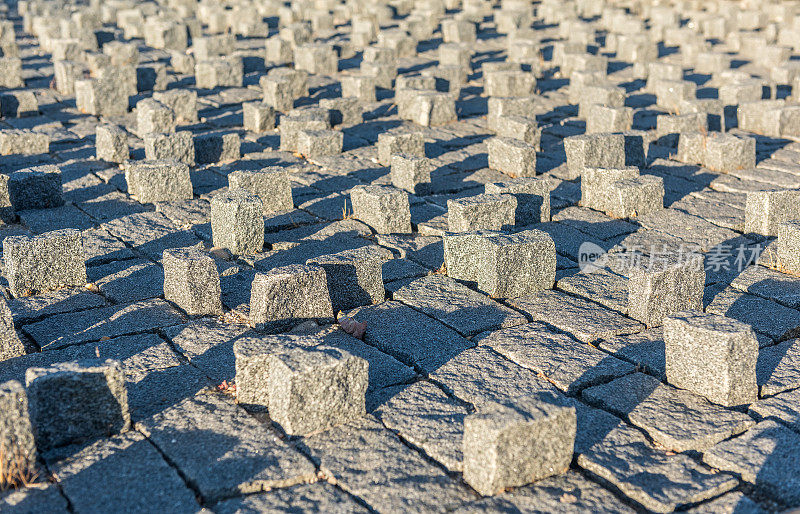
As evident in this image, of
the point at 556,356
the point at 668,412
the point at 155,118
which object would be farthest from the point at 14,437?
the point at 155,118

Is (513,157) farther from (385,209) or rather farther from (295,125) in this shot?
(295,125)

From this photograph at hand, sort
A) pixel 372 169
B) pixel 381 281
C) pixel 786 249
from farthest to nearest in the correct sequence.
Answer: pixel 372 169 → pixel 786 249 → pixel 381 281

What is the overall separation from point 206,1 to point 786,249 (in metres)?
15.6

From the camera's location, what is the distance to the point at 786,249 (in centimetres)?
710

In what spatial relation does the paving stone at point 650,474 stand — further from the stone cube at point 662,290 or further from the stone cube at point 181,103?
the stone cube at point 181,103

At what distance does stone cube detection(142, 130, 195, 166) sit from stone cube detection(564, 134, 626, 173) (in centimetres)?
404

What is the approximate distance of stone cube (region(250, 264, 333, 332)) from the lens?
586cm

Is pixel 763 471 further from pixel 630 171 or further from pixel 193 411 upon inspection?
pixel 630 171

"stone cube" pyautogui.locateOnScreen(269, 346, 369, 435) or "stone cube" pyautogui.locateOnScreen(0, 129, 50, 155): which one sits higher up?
"stone cube" pyautogui.locateOnScreen(0, 129, 50, 155)

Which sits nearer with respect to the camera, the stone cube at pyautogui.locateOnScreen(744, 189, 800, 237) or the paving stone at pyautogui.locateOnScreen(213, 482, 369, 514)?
the paving stone at pyautogui.locateOnScreen(213, 482, 369, 514)

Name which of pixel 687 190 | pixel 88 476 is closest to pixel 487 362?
pixel 88 476

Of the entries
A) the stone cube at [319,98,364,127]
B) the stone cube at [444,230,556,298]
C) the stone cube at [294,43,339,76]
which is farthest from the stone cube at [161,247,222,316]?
the stone cube at [294,43,339,76]

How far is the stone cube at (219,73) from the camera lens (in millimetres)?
13445

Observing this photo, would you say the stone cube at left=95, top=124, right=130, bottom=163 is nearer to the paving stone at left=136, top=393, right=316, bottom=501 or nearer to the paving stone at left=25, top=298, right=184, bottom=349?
the paving stone at left=25, top=298, right=184, bottom=349
